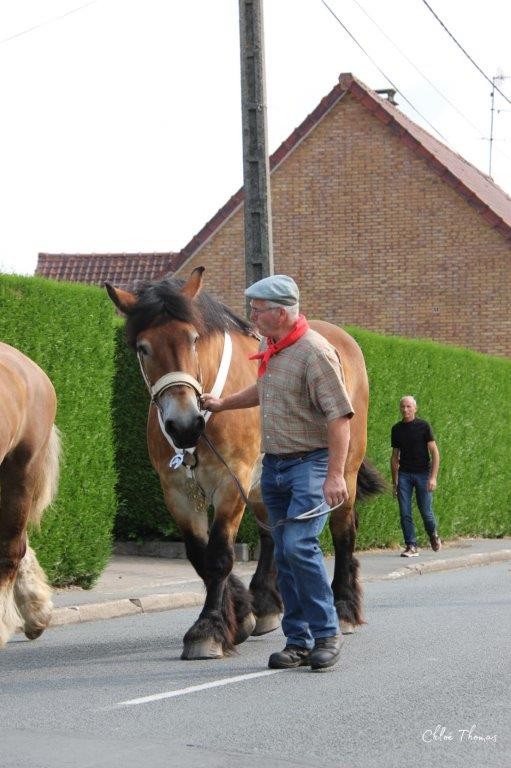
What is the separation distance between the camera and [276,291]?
752cm

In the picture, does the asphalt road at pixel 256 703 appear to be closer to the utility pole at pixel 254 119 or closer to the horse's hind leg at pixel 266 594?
the horse's hind leg at pixel 266 594

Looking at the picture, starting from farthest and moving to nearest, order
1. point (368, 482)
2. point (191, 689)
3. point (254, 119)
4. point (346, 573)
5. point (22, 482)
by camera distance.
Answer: point (254, 119) < point (368, 482) < point (346, 573) < point (22, 482) < point (191, 689)

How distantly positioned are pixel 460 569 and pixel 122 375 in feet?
15.6

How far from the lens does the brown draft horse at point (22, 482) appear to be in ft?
26.6

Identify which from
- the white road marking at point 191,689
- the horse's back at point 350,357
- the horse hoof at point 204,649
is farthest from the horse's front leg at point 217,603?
the horse's back at point 350,357

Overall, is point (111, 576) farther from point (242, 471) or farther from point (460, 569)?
point (242, 471)

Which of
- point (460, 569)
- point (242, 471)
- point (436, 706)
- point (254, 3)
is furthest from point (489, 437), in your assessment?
point (436, 706)

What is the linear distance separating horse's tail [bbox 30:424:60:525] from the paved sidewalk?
1925 millimetres

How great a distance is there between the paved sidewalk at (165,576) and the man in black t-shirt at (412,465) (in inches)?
20.2

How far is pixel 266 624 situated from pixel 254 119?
7654 mm

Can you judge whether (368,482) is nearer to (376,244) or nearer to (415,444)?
(415,444)

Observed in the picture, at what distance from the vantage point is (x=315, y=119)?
3117 cm

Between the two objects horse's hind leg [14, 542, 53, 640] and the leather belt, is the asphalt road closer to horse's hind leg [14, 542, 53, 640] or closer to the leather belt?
horse's hind leg [14, 542, 53, 640]

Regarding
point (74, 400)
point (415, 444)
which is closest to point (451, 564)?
point (415, 444)
